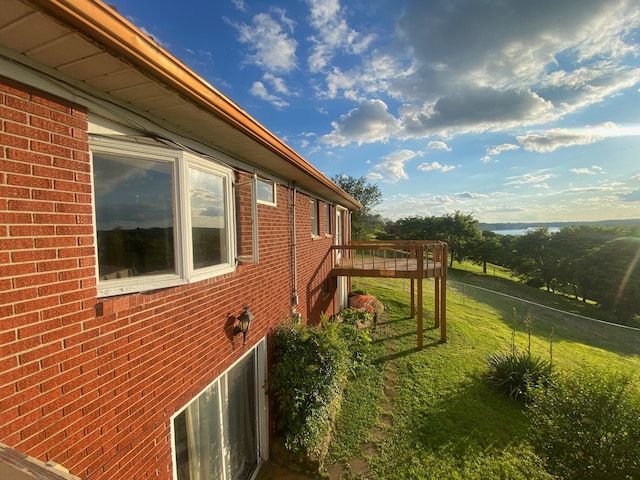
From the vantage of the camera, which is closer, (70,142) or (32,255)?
(32,255)

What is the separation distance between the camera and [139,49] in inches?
63.2

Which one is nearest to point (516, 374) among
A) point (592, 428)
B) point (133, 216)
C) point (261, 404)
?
point (592, 428)

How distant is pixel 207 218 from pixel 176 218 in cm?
59

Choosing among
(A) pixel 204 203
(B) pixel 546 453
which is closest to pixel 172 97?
(A) pixel 204 203

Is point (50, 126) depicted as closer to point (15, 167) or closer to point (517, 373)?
point (15, 167)

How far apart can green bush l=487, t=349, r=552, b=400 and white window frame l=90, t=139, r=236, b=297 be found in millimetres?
8018

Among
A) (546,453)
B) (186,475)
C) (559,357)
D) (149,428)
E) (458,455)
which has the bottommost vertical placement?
(559,357)

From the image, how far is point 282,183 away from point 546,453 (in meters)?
6.40

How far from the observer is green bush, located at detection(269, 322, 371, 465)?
460cm

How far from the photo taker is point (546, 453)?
4461mm

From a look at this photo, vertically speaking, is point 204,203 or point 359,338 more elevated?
point 204,203

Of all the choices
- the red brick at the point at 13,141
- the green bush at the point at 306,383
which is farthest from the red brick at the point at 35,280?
the green bush at the point at 306,383

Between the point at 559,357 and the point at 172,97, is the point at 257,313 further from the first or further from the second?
the point at 559,357

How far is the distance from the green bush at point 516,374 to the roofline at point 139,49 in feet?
28.9
